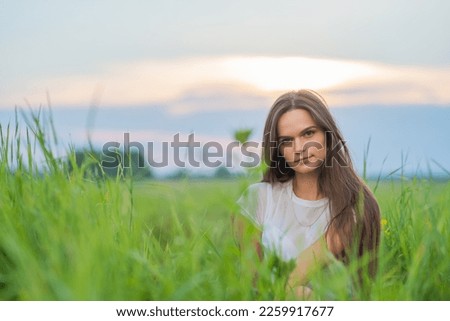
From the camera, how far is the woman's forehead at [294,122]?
2.35 metres

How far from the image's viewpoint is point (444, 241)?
1.98 meters

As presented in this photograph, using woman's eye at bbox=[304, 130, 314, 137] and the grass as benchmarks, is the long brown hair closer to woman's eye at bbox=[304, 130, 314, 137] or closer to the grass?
woman's eye at bbox=[304, 130, 314, 137]

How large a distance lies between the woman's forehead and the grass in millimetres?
527

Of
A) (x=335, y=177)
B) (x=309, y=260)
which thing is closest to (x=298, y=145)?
(x=335, y=177)

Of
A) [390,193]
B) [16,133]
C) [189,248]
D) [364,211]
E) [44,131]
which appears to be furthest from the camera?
[390,193]

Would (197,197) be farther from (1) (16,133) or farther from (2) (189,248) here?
(1) (16,133)

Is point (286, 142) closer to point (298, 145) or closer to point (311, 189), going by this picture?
point (298, 145)

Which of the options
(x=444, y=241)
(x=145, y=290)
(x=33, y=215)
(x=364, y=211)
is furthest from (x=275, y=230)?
(x=33, y=215)

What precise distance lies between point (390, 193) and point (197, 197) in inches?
49.4

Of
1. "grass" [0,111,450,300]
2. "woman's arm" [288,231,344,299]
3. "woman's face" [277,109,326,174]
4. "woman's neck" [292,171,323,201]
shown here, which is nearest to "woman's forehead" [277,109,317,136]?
"woman's face" [277,109,326,174]

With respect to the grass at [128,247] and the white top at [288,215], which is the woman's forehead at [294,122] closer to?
the white top at [288,215]

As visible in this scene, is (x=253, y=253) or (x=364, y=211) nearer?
(x=253, y=253)

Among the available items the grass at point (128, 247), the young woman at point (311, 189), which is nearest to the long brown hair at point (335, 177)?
the young woman at point (311, 189)

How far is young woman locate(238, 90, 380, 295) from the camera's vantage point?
226 centimetres
